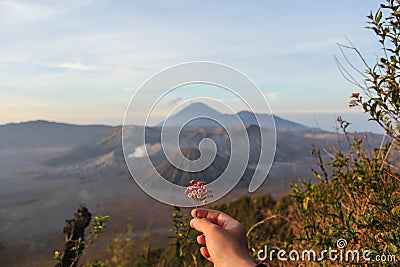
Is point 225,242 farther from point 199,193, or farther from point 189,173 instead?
point 189,173

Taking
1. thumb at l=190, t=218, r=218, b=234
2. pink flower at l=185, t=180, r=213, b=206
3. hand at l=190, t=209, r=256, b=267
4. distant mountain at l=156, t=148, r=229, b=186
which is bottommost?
hand at l=190, t=209, r=256, b=267

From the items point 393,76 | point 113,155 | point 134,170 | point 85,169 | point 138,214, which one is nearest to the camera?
point 134,170

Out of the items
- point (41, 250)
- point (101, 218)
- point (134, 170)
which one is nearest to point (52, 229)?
point (41, 250)

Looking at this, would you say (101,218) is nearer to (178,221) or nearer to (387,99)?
(178,221)

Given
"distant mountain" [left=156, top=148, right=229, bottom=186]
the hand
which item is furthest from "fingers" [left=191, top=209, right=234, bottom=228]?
"distant mountain" [left=156, top=148, right=229, bottom=186]

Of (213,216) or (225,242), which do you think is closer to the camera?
(225,242)

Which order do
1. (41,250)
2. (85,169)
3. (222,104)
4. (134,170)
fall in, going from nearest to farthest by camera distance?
(134,170) → (222,104) → (41,250) → (85,169)

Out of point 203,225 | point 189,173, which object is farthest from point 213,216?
point 189,173

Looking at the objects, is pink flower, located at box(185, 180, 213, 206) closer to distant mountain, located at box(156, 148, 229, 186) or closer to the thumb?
the thumb
